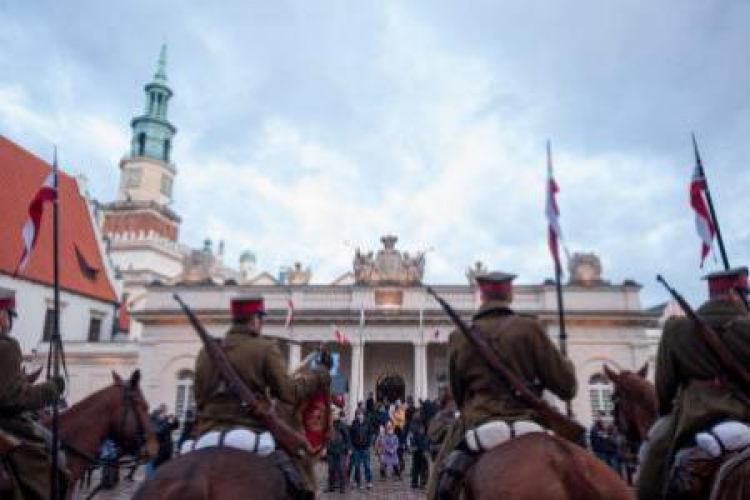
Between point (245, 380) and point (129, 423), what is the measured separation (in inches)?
136

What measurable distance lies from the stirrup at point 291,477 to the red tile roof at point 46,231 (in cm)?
3365

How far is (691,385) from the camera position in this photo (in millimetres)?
4496

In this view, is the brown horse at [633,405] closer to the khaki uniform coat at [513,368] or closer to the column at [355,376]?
the khaki uniform coat at [513,368]

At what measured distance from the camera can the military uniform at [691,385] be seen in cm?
429

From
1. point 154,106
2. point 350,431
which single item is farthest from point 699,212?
point 154,106

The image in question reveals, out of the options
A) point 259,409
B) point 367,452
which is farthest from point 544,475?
point 367,452

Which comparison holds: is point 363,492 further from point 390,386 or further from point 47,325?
point 47,325

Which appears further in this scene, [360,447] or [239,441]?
[360,447]

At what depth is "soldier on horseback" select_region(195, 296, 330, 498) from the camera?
15.7 ft

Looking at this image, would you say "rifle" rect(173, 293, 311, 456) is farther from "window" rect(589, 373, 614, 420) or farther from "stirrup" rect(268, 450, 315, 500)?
"window" rect(589, 373, 614, 420)

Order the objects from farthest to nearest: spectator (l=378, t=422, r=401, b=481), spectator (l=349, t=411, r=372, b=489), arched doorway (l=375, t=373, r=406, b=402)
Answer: arched doorway (l=375, t=373, r=406, b=402) → spectator (l=378, t=422, r=401, b=481) → spectator (l=349, t=411, r=372, b=489)

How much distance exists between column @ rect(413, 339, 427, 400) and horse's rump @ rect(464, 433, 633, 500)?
2684cm

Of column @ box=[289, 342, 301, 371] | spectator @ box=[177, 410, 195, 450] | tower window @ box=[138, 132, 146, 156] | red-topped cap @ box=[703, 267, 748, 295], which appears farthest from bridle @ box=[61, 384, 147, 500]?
tower window @ box=[138, 132, 146, 156]

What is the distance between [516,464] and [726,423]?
181 cm
